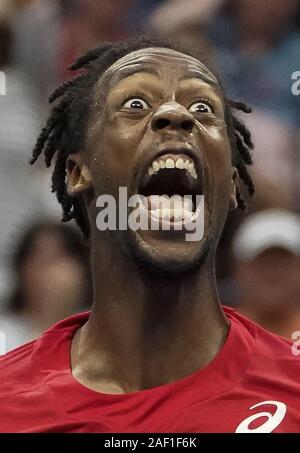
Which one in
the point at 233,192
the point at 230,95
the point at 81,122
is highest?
the point at 230,95

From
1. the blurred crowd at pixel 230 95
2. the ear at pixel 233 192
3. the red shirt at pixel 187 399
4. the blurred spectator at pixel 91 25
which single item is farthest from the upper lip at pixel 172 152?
the blurred spectator at pixel 91 25

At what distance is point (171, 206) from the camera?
4.12 feet

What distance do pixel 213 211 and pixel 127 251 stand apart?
14cm

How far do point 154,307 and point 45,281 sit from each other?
513 mm

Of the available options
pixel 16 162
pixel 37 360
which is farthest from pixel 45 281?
pixel 37 360

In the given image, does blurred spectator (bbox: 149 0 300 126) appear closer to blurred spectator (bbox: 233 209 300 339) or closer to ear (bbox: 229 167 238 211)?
blurred spectator (bbox: 233 209 300 339)

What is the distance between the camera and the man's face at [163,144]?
122 centimetres

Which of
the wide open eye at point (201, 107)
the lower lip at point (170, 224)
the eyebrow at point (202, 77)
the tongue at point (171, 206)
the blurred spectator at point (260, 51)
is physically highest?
the blurred spectator at point (260, 51)

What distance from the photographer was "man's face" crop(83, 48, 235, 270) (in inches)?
47.9

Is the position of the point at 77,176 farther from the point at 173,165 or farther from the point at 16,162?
the point at 16,162

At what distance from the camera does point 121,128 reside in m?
1.27

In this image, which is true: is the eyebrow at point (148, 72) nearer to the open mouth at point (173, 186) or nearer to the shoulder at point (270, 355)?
the open mouth at point (173, 186)

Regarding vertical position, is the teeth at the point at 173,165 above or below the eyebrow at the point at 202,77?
below
